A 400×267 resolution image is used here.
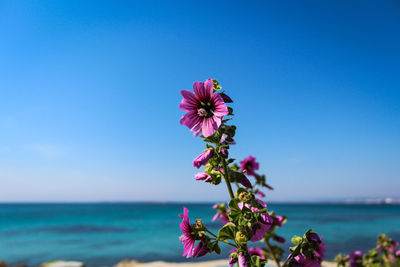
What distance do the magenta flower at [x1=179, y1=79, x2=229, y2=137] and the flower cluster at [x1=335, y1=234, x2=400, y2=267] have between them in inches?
150

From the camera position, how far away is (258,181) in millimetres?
2869

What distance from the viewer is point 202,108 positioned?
145 cm

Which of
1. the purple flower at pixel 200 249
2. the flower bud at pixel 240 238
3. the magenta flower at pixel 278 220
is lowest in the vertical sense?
the magenta flower at pixel 278 220

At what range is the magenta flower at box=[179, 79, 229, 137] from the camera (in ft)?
4.55

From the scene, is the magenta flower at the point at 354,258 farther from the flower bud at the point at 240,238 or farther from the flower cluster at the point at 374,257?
the flower bud at the point at 240,238

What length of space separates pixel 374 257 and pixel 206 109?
168 inches

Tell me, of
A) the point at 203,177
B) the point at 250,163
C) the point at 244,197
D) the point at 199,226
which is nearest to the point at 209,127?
the point at 203,177

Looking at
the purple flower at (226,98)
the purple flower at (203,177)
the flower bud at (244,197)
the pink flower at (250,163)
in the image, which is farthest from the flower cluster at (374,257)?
the purple flower at (226,98)

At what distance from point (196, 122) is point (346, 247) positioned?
20.6m

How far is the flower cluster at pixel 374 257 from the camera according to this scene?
3.98m

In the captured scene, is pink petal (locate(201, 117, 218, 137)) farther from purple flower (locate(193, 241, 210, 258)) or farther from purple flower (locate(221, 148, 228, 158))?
purple flower (locate(193, 241, 210, 258))

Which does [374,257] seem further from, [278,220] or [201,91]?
[201,91]

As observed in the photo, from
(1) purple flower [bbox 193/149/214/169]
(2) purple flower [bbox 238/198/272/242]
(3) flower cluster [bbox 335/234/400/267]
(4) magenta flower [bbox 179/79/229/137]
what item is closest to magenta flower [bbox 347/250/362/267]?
(3) flower cluster [bbox 335/234/400/267]

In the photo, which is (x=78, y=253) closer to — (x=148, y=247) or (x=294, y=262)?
(x=148, y=247)
